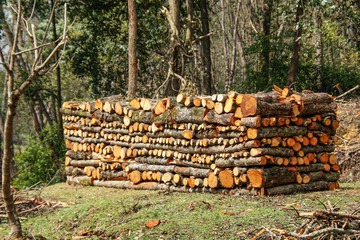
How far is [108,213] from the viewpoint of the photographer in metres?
5.21

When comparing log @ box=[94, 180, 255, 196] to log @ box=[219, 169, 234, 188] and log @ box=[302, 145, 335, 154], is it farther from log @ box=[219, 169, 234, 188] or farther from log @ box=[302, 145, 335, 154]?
log @ box=[302, 145, 335, 154]

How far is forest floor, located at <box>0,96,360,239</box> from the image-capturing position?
4.23 metres

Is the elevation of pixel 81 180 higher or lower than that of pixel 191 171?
lower

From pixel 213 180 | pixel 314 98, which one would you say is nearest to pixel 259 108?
pixel 314 98

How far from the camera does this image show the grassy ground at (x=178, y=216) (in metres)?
4.27

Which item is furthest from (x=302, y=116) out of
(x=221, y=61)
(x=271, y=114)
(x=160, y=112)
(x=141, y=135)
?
(x=221, y=61)

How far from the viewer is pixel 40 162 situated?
11984mm

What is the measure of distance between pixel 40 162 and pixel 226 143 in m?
8.26

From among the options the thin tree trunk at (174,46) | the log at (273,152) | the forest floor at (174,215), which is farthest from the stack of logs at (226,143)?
the thin tree trunk at (174,46)

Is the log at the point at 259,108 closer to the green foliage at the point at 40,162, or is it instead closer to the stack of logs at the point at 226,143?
the stack of logs at the point at 226,143

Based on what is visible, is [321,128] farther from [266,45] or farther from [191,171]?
[266,45]

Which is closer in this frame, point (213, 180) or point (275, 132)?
point (275, 132)

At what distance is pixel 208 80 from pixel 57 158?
6.41m

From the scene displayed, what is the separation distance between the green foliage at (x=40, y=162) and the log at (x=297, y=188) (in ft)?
26.5
